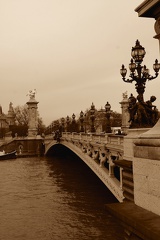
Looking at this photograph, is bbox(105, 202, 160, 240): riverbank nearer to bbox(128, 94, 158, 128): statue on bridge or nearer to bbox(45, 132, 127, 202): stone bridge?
bbox(128, 94, 158, 128): statue on bridge

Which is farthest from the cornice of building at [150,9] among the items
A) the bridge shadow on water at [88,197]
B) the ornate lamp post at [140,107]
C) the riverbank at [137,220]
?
the bridge shadow on water at [88,197]

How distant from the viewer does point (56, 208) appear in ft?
56.6

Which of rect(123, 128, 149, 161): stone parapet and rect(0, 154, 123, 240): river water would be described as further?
rect(0, 154, 123, 240): river water

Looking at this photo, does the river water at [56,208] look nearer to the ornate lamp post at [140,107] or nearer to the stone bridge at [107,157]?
the stone bridge at [107,157]

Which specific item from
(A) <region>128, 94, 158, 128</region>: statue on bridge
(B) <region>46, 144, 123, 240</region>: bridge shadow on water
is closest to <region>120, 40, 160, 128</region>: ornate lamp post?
(A) <region>128, 94, 158, 128</region>: statue on bridge

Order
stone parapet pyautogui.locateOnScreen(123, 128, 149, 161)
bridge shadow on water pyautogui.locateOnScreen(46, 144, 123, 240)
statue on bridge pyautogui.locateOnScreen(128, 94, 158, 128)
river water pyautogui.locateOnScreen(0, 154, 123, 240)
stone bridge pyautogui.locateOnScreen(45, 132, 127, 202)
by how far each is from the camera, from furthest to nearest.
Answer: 1. bridge shadow on water pyautogui.locateOnScreen(46, 144, 123, 240)
2. stone bridge pyautogui.locateOnScreen(45, 132, 127, 202)
3. river water pyautogui.locateOnScreen(0, 154, 123, 240)
4. statue on bridge pyautogui.locateOnScreen(128, 94, 158, 128)
5. stone parapet pyautogui.locateOnScreen(123, 128, 149, 161)

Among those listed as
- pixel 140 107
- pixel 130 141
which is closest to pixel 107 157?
pixel 140 107

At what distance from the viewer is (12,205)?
60.0 ft

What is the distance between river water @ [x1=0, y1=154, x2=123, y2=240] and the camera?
13195 mm

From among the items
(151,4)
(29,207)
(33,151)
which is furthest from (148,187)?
(33,151)

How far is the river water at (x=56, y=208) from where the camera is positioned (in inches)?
520

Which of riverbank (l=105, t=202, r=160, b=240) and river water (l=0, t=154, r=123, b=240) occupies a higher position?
riverbank (l=105, t=202, r=160, b=240)

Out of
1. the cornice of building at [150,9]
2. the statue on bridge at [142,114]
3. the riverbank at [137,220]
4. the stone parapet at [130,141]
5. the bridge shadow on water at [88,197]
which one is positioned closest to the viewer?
the riverbank at [137,220]

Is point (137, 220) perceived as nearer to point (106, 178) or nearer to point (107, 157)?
point (106, 178)
